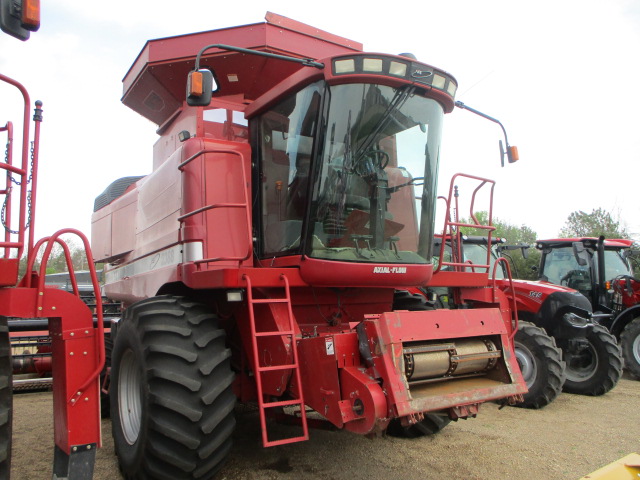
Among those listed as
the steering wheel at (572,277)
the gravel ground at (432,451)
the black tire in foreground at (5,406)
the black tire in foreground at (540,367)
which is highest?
the steering wheel at (572,277)

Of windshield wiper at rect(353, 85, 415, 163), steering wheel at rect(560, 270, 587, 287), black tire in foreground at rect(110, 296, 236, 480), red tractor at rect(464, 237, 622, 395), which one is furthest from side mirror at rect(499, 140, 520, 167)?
steering wheel at rect(560, 270, 587, 287)

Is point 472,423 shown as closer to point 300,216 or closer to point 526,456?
point 526,456

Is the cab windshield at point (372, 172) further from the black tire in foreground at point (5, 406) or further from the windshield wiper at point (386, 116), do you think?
the black tire in foreground at point (5, 406)

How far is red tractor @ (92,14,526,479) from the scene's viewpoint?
3.17 metres

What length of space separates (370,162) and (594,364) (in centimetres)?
500

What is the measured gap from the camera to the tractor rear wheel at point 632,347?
805 cm

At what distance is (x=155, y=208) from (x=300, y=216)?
5.70ft

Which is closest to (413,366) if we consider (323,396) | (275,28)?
(323,396)

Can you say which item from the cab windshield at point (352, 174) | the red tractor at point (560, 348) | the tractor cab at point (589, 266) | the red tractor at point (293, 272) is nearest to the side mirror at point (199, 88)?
the red tractor at point (293, 272)

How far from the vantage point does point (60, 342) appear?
293 centimetres

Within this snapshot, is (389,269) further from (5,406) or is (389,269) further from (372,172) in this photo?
(5,406)

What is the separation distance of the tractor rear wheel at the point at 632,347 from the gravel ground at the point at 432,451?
2.68 m

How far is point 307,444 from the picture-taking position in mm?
4422

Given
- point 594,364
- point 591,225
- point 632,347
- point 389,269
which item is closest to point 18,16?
point 389,269
